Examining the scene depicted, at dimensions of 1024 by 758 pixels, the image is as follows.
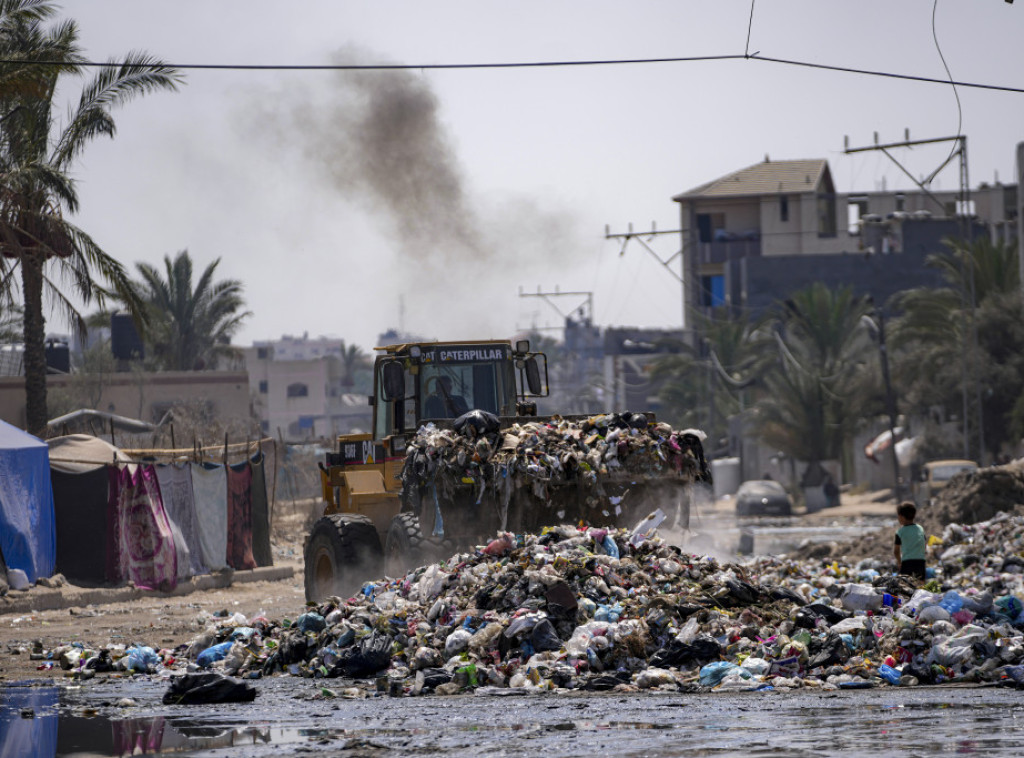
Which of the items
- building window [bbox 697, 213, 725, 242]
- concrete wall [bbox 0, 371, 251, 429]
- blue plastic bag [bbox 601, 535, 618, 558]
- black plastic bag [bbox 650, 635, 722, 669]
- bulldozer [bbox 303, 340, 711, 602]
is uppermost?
building window [bbox 697, 213, 725, 242]

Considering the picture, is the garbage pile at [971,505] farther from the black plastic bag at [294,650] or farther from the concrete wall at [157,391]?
the concrete wall at [157,391]

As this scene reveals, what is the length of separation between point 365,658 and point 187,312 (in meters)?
39.2

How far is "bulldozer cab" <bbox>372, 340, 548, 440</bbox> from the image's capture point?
15133 mm

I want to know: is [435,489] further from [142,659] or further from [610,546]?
[142,659]

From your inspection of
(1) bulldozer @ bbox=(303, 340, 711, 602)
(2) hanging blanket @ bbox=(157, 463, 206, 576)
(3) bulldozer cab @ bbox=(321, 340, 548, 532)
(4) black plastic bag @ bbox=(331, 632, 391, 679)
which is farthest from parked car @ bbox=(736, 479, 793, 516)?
(4) black plastic bag @ bbox=(331, 632, 391, 679)

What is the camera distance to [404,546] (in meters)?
13.8

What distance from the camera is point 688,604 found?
11562 mm

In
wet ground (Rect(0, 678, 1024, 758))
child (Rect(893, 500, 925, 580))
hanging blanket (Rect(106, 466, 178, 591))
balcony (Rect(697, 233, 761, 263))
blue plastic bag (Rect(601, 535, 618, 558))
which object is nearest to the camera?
wet ground (Rect(0, 678, 1024, 758))

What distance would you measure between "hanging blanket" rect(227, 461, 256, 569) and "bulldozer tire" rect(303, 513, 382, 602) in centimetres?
799

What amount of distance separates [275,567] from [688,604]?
13.7 metres

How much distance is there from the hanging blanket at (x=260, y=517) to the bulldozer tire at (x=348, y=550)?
29.3 feet

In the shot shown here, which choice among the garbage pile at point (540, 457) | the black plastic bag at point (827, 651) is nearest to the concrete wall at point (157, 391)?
the garbage pile at point (540, 457)

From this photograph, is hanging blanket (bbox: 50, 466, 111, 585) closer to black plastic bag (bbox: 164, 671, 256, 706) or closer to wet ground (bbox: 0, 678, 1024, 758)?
wet ground (bbox: 0, 678, 1024, 758)

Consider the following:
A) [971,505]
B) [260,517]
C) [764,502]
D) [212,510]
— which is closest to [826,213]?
[764,502]
